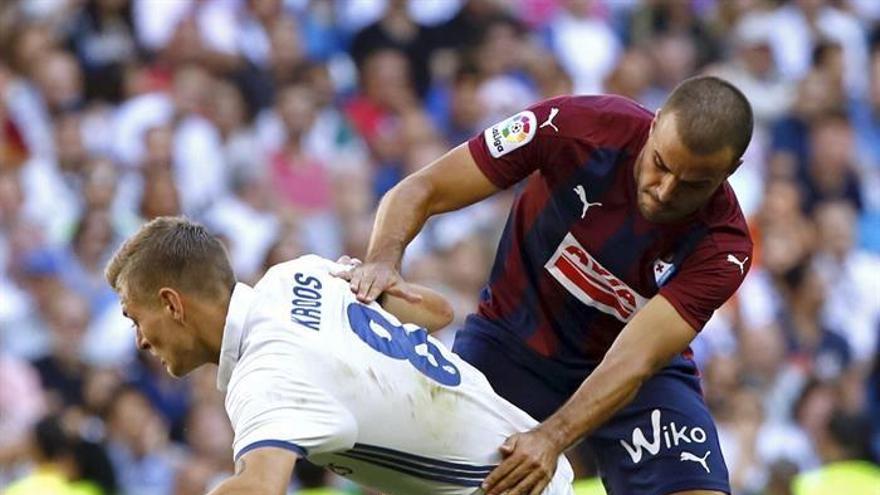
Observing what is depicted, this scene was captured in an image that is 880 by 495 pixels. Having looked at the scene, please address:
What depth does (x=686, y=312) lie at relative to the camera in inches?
227

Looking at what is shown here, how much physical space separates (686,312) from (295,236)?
5260 millimetres

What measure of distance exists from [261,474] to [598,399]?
1.21 meters

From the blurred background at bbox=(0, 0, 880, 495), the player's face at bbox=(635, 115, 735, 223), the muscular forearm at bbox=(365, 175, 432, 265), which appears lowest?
the blurred background at bbox=(0, 0, 880, 495)

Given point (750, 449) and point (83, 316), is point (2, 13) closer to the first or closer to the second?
point (83, 316)

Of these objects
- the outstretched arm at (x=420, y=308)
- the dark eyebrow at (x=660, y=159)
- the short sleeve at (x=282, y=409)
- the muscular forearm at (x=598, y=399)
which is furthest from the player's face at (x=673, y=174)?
the short sleeve at (x=282, y=409)

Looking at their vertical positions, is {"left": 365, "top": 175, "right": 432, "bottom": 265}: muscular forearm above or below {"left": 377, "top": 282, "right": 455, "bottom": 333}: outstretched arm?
above

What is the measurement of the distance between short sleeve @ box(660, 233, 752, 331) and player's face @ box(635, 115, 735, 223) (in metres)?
0.13

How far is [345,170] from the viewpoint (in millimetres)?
12086

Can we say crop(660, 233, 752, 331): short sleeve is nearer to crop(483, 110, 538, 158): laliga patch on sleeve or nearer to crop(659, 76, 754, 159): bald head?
crop(659, 76, 754, 159): bald head

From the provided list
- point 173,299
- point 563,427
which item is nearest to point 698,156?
point 563,427

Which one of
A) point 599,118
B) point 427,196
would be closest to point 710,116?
point 599,118

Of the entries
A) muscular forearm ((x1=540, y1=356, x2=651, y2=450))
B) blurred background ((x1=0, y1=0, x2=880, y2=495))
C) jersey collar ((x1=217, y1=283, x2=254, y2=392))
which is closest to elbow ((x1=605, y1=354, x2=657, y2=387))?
muscular forearm ((x1=540, y1=356, x2=651, y2=450))

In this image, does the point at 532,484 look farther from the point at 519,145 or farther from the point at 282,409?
the point at 519,145

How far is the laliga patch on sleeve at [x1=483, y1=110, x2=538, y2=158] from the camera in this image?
6.14m
